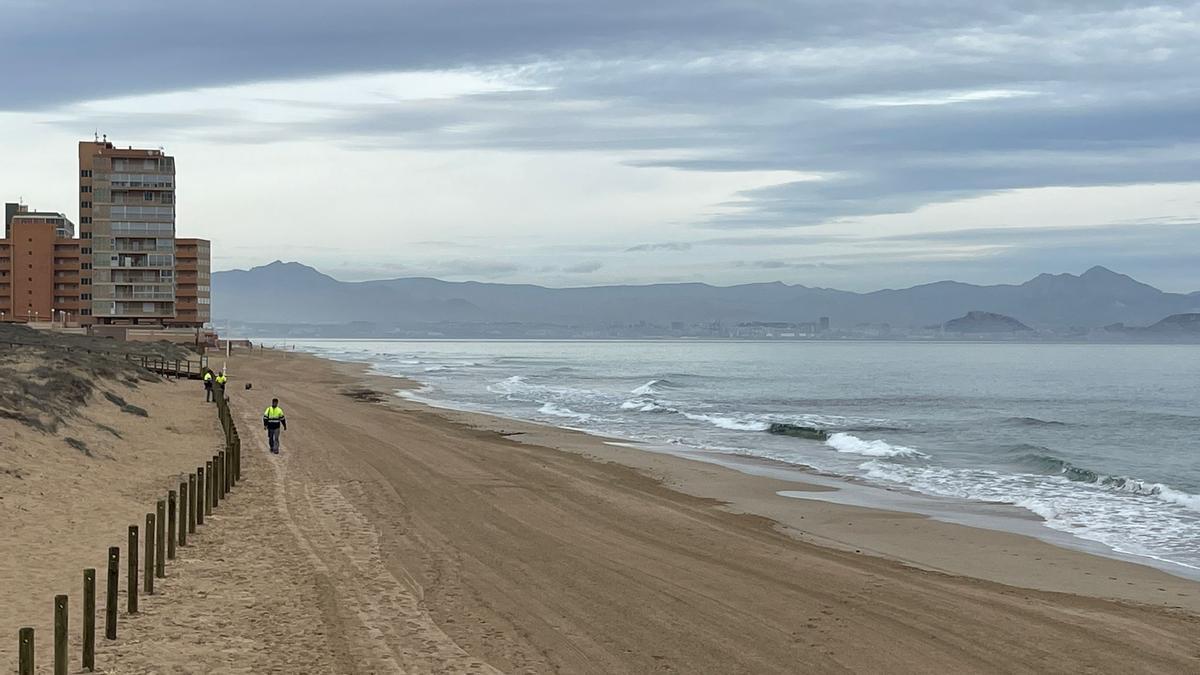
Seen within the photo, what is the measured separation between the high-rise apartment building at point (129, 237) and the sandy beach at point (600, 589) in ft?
301

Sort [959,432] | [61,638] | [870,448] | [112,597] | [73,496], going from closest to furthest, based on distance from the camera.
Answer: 1. [61,638]
2. [112,597]
3. [73,496]
4. [870,448]
5. [959,432]

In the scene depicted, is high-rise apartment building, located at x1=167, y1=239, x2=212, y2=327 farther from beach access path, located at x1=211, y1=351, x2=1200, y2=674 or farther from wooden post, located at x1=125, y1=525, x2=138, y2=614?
wooden post, located at x1=125, y1=525, x2=138, y2=614

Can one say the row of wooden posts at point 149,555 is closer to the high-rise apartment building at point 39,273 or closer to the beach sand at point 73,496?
the beach sand at point 73,496

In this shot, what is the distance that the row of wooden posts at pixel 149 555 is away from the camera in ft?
28.8

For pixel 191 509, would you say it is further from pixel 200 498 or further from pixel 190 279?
pixel 190 279

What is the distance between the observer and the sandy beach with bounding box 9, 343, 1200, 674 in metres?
10.6

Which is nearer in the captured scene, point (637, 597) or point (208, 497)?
point (637, 597)

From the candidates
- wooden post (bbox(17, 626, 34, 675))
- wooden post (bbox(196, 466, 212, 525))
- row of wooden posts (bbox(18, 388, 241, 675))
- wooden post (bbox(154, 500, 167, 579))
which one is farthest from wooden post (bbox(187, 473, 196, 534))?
wooden post (bbox(17, 626, 34, 675))

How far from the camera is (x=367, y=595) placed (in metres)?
12.6

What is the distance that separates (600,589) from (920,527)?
897 centimetres

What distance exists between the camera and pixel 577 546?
16.3m

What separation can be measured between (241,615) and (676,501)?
39.8ft

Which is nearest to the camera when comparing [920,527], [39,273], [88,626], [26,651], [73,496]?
[26,651]

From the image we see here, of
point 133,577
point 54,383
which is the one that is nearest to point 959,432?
point 54,383
